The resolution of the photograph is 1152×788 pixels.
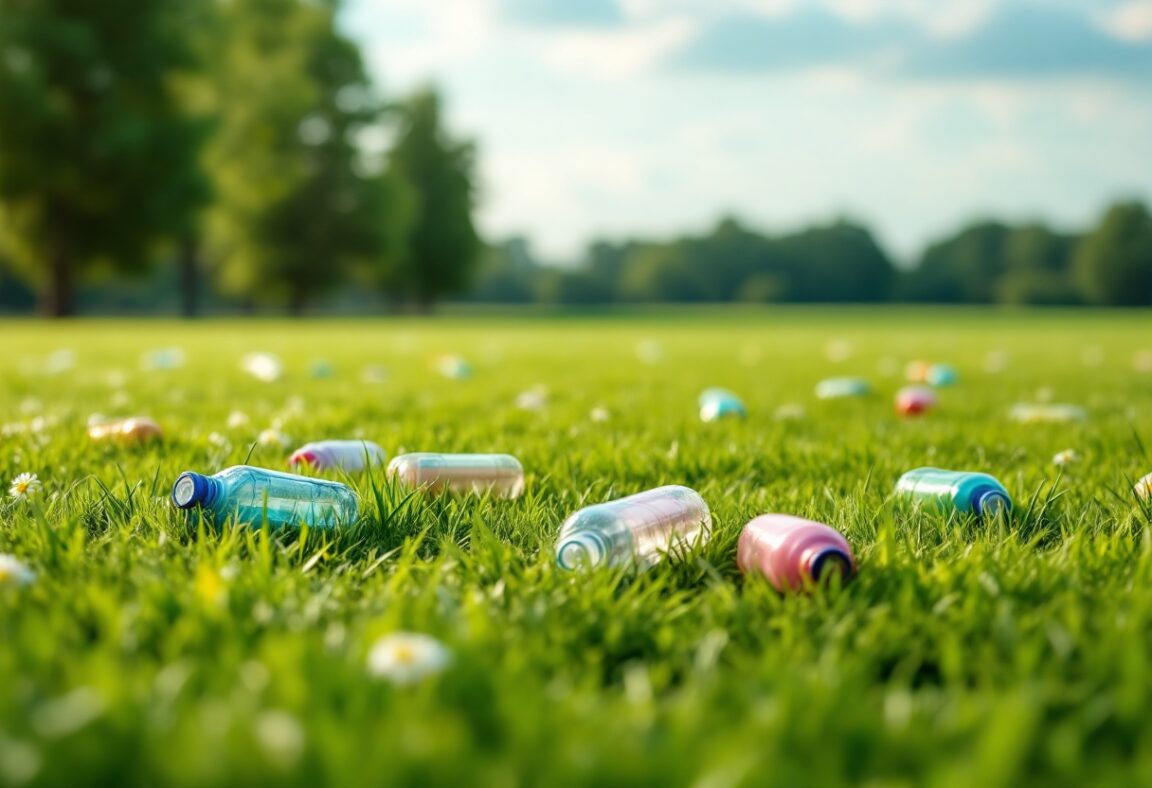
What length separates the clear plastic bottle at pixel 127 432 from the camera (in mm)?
3338

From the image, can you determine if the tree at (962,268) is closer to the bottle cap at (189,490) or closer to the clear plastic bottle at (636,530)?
the clear plastic bottle at (636,530)

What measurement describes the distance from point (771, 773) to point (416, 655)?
50 centimetres

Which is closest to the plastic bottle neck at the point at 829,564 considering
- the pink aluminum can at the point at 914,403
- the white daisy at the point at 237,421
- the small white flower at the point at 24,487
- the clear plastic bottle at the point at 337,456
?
the clear plastic bottle at the point at 337,456

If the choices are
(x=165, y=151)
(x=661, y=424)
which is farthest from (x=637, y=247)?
(x=661, y=424)

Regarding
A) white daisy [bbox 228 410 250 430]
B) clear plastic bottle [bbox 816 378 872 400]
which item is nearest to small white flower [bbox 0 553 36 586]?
white daisy [bbox 228 410 250 430]

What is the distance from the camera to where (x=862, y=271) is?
81812mm

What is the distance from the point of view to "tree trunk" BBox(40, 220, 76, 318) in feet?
91.4

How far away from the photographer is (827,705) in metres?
1.19

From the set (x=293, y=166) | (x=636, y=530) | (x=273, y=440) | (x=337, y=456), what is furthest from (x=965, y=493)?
(x=293, y=166)

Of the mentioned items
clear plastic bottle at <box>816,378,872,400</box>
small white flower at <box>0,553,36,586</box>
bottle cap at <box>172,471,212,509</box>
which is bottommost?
clear plastic bottle at <box>816,378,872,400</box>

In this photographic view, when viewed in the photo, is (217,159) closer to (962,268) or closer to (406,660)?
(406,660)

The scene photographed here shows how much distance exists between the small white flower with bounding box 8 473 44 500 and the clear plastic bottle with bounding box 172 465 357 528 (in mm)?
522

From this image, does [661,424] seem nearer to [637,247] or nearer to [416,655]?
[416,655]

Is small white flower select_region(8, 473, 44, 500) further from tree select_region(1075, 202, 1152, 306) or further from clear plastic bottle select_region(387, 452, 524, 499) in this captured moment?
tree select_region(1075, 202, 1152, 306)
